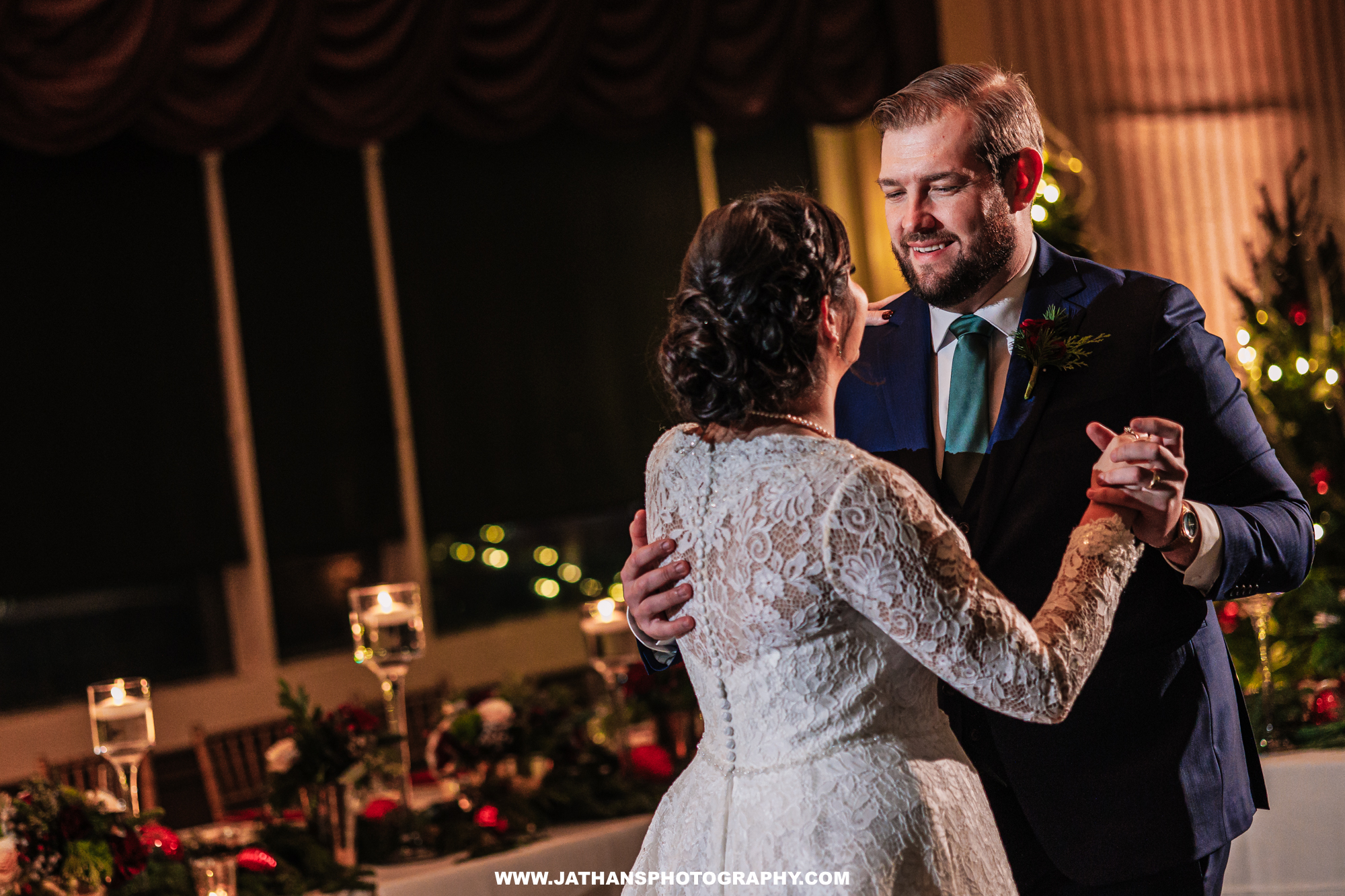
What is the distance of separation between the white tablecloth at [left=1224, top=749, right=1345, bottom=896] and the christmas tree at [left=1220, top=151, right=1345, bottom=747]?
30 cm

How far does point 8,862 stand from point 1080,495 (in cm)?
203

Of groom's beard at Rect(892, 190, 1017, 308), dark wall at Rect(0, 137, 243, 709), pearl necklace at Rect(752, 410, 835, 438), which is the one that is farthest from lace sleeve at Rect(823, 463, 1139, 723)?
dark wall at Rect(0, 137, 243, 709)

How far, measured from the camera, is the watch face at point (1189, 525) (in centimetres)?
167

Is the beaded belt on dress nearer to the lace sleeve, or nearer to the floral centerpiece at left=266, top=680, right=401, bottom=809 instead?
the lace sleeve

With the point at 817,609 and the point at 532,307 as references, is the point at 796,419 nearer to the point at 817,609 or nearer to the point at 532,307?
the point at 817,609

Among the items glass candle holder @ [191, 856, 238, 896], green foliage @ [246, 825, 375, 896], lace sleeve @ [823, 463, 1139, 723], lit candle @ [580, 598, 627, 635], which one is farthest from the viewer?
lit candle @ [580, 598, 627, 635]

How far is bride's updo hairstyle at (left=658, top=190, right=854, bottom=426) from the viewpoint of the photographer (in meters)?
1.54

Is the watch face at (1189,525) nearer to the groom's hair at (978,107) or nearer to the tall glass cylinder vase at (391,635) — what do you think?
the groom's hair at (978,107)

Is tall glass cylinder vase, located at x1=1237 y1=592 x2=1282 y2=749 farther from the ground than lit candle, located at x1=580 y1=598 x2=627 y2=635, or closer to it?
closer to it

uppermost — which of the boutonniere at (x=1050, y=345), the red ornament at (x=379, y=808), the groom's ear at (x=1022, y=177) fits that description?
the groom's ear at (x=1022, y=177)

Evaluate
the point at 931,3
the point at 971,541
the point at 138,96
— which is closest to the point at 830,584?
the point at 971,541

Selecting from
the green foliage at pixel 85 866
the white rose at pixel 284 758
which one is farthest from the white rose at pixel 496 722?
the green foliage at pixel 85 866

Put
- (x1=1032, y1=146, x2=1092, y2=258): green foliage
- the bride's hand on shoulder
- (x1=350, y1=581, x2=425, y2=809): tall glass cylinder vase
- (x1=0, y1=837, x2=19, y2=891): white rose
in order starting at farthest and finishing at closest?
(x1=1032, y1=146, x2=1092, y2=258): green foliage
(x1=350, y1=581, x2=425, y2=809): tall glass cylinder vase
(x1=0, y1=837, x2=19, y2=891): white rose
the bride's hand on shoulder

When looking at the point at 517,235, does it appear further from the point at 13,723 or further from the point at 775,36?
the point at 13,723
